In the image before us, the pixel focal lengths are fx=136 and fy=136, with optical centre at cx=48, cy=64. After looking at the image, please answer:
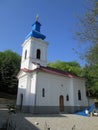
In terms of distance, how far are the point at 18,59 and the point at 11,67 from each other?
184 inches

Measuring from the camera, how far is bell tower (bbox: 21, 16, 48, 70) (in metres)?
25.0

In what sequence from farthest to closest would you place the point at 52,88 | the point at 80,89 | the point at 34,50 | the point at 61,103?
the point at 34,50 < the point at 80,89 < the point at 61,103 < the point at 52,88

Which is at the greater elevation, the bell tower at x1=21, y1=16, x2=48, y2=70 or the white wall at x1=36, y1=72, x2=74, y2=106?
the bell tower at x1=21, y1=16, x2=48, y2=70

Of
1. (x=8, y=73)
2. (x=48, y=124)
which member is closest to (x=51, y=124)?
(x=48, y=124)

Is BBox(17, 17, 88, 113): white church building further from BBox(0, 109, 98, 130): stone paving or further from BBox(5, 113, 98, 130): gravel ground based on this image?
BBox(5, 113, 98, 130): gravel ground

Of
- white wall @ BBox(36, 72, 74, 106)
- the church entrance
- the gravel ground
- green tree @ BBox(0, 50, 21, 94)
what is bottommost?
the gravel ground

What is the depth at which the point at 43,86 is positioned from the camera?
21.1m

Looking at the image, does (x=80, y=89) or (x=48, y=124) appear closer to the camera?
A: (x=48, y=124)

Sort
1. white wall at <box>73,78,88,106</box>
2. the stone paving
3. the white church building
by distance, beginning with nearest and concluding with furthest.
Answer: the stone paving
the white church building
white wall at <box>73,78,88,106</box>

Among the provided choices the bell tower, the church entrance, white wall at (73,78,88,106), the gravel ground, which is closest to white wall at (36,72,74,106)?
the church entrance

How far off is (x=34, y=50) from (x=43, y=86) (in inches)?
307

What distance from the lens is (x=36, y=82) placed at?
20531mm

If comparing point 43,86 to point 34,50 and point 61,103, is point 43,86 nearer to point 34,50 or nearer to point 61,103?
point 61,103

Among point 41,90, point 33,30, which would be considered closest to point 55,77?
point 41,90
